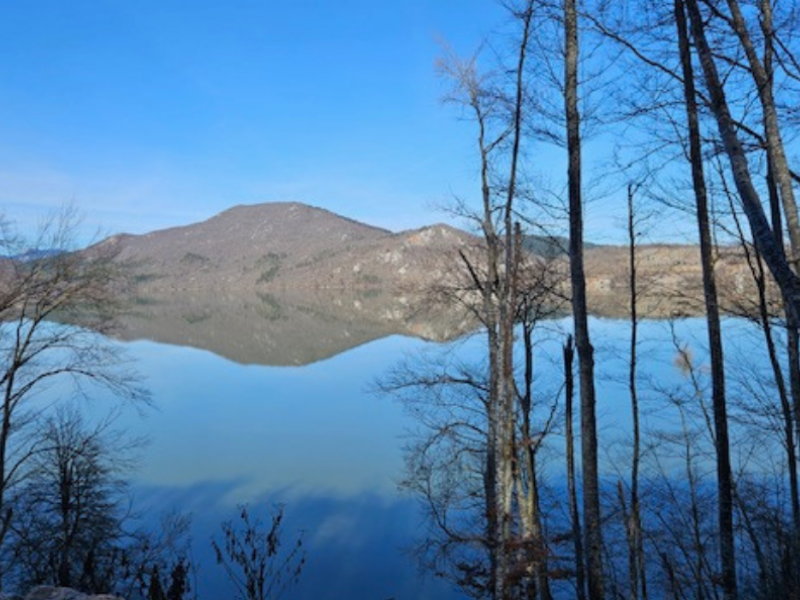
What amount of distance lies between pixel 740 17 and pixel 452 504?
14.1m

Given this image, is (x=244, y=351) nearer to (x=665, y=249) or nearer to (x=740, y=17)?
(x=665, y=249)

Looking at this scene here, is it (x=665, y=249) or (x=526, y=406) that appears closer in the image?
(x=526, y=406)

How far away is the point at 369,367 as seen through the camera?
1693 inches

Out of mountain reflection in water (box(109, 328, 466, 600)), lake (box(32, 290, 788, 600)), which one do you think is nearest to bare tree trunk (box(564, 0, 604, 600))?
lake (box(32, 290, 788, 600))

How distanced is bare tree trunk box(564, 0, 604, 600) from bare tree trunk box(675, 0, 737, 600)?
126 centimetres

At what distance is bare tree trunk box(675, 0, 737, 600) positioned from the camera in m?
6.30

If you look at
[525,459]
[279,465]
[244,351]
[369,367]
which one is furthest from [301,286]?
[525,459]

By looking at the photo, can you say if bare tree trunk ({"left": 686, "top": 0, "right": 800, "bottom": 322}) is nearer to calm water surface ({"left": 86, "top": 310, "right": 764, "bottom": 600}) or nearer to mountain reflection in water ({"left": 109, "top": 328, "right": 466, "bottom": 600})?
calm water surface ({"left": 86, "top": 310, "right": 764, "bottom": 600})

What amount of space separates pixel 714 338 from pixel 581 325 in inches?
70.1

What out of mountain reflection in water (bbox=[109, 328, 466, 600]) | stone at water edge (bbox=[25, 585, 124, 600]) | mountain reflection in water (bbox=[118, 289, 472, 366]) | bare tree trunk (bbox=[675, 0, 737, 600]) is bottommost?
mountain reflection in water (bbox=[109, 328, 466, 600])

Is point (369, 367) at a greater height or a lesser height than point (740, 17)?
lesser

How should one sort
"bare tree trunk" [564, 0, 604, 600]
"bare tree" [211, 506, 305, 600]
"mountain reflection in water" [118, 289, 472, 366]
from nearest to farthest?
"bare tree" [211, 506, 305, 600], "bare tree trunk" [564, 0, 604, 600], "mountain reflection in water" [118, 289, 472, 366]

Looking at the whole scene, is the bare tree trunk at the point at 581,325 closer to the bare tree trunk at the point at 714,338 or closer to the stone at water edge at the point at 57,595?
the bare tree trunk at the point at 714,338

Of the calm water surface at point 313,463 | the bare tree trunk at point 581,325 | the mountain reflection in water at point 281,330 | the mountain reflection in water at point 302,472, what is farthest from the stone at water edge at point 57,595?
the mountain reflection in water at point 281,330
